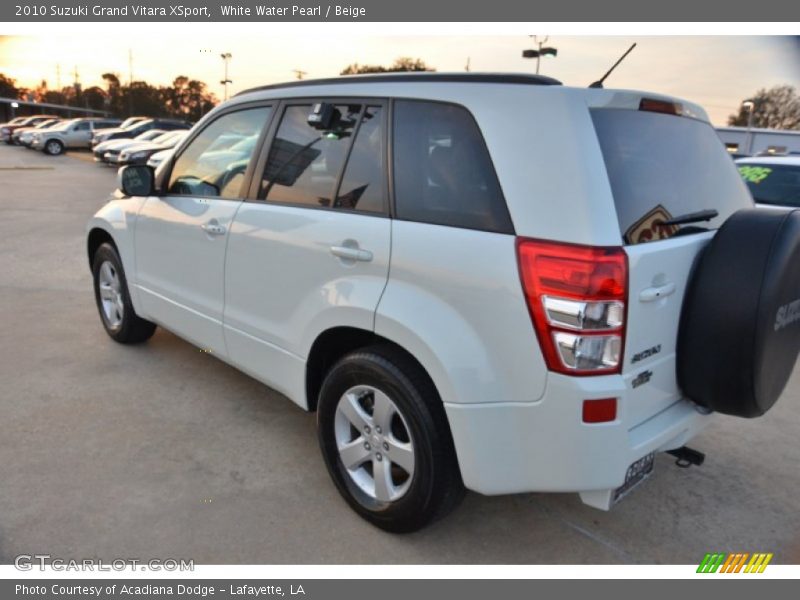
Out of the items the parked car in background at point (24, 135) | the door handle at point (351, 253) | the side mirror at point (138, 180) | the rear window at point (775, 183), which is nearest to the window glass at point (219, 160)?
the side mirror at point (138, 180)

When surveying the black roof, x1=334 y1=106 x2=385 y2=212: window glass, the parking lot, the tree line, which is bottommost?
the parking lot

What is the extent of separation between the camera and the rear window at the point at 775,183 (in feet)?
20.4

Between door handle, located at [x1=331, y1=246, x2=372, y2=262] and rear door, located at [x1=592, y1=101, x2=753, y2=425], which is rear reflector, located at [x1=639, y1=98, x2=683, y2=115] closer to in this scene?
rear door, located at [x1=592, y1=101, x2=753, y2=425]

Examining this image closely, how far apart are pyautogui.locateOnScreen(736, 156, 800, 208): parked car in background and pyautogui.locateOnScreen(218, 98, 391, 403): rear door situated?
4923 millimetres

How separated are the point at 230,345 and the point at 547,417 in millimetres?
1966

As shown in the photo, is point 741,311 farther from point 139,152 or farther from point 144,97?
point 144,97

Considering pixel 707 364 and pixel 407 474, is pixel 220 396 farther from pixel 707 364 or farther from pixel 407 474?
pixel 707 364

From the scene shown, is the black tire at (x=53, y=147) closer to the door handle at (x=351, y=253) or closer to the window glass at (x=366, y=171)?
the window glass at (x=366, y=171)

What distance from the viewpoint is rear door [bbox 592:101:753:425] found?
210 centimetres

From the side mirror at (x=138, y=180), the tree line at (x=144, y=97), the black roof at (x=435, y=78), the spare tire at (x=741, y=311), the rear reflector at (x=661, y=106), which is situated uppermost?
the tree line at (x=144, y=97)

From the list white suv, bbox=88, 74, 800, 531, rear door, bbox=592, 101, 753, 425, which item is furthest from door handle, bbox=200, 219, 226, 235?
rear door, bbox=592, 101, 753, 425

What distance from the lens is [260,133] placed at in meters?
3.25

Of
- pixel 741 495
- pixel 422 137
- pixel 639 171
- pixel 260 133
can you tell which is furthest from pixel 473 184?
pixel 741 495

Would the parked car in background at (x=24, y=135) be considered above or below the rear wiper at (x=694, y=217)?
below
